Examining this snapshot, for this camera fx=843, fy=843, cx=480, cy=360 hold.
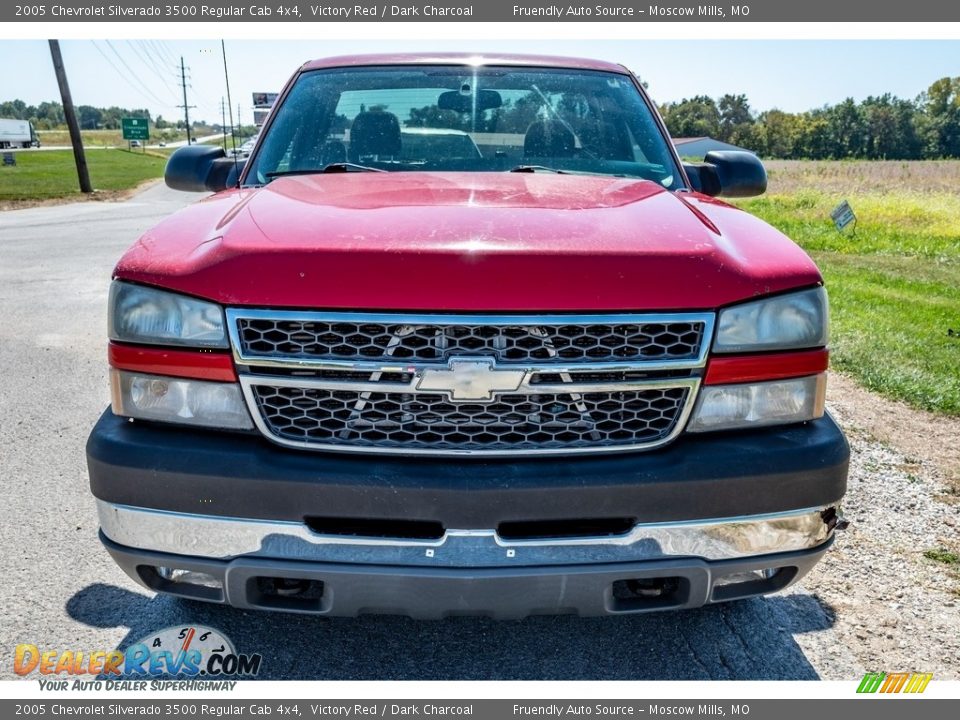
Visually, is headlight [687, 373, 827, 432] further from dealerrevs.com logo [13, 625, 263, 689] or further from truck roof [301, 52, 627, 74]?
truck roof [301, 52, 627, 74]

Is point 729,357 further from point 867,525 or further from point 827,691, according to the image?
point 867,525

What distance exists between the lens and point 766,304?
230 centimetres

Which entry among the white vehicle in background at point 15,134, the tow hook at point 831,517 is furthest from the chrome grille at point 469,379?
the white vehicle in background at point 15,134

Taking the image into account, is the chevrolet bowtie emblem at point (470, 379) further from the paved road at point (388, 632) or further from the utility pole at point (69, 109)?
the utility pole at point (69, 109)

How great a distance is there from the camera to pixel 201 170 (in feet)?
12.5

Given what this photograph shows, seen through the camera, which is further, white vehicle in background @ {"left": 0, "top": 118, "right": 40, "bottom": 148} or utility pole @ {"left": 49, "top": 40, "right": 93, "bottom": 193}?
white vehicle in background @ {"left": 0, "top": 118, "right": 40, "bottom": 148}

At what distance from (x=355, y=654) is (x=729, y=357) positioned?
152 centimetres

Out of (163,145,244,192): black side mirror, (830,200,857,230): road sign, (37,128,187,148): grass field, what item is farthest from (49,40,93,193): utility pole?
(37,128,187,148): grass field

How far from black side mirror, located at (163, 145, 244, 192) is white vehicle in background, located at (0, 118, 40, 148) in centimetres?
9729

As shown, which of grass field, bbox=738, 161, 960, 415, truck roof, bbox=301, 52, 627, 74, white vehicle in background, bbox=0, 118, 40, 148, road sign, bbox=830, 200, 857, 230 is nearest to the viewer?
truck roof, bbox=301, 52, 627, 74

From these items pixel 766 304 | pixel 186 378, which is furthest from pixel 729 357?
pixel 186 378

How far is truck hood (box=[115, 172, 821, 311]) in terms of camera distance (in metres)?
2.12

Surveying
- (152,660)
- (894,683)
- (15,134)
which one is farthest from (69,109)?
(15,134)

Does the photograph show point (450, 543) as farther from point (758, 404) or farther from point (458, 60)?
point (458, 60)
